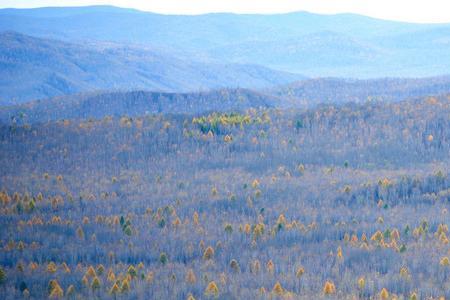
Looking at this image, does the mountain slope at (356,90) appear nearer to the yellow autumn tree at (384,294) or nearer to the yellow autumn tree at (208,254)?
the yellow autumn tree at (208,254)

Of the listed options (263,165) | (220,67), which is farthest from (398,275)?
(220,67)

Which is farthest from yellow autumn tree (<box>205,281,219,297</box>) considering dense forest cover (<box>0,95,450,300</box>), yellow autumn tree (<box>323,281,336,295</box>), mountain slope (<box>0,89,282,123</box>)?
mountain slope (<box>0,89,282,123</box>)

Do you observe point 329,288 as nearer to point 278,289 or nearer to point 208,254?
point 278,289

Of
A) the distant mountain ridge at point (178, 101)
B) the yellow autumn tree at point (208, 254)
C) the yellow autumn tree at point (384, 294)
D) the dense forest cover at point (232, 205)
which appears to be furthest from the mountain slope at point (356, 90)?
the yellow autumn tree at point (384, 294)

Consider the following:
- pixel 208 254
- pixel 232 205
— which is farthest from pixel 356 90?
pixel 208 254

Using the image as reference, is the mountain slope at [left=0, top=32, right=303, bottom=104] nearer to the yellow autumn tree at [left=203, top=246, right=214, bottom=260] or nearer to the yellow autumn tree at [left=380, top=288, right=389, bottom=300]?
the yellow autumn tree at [left=203, top=246, right=214, bottom=260]
